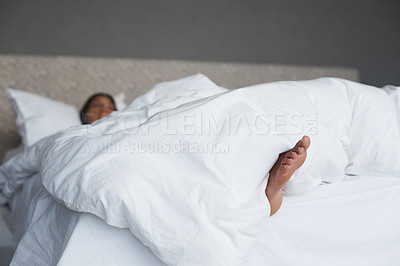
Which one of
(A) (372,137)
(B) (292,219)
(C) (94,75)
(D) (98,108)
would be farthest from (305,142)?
(C) (94,75)

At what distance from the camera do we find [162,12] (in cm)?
314

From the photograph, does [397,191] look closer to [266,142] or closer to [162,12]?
[266,142]

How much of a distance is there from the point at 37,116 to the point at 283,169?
5.46ft

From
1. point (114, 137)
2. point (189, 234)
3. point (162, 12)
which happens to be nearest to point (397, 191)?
point (189, 234)

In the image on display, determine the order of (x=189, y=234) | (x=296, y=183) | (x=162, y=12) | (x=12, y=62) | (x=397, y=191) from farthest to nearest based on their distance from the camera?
(x=162, y=12) < (x=12, y=62) < (x=397, y=191) < (x=296, y=183) < (x=189, y=234)

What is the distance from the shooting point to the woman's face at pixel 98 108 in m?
2.47

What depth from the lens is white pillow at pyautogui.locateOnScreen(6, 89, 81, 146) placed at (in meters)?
2.33

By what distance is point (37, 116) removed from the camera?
7.82ft

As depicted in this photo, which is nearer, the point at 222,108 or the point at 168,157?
the point at 168,157

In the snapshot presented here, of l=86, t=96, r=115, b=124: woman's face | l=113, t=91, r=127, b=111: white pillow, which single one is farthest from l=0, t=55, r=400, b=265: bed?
l=113, t=91, r=127, b=111: white pillow

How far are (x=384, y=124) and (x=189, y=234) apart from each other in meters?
0.81

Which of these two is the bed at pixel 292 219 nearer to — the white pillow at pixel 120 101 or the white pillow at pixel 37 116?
the white pillow at pixel 37 116

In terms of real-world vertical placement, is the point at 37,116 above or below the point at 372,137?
below

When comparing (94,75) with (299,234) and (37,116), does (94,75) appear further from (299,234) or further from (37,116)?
(299,234)
